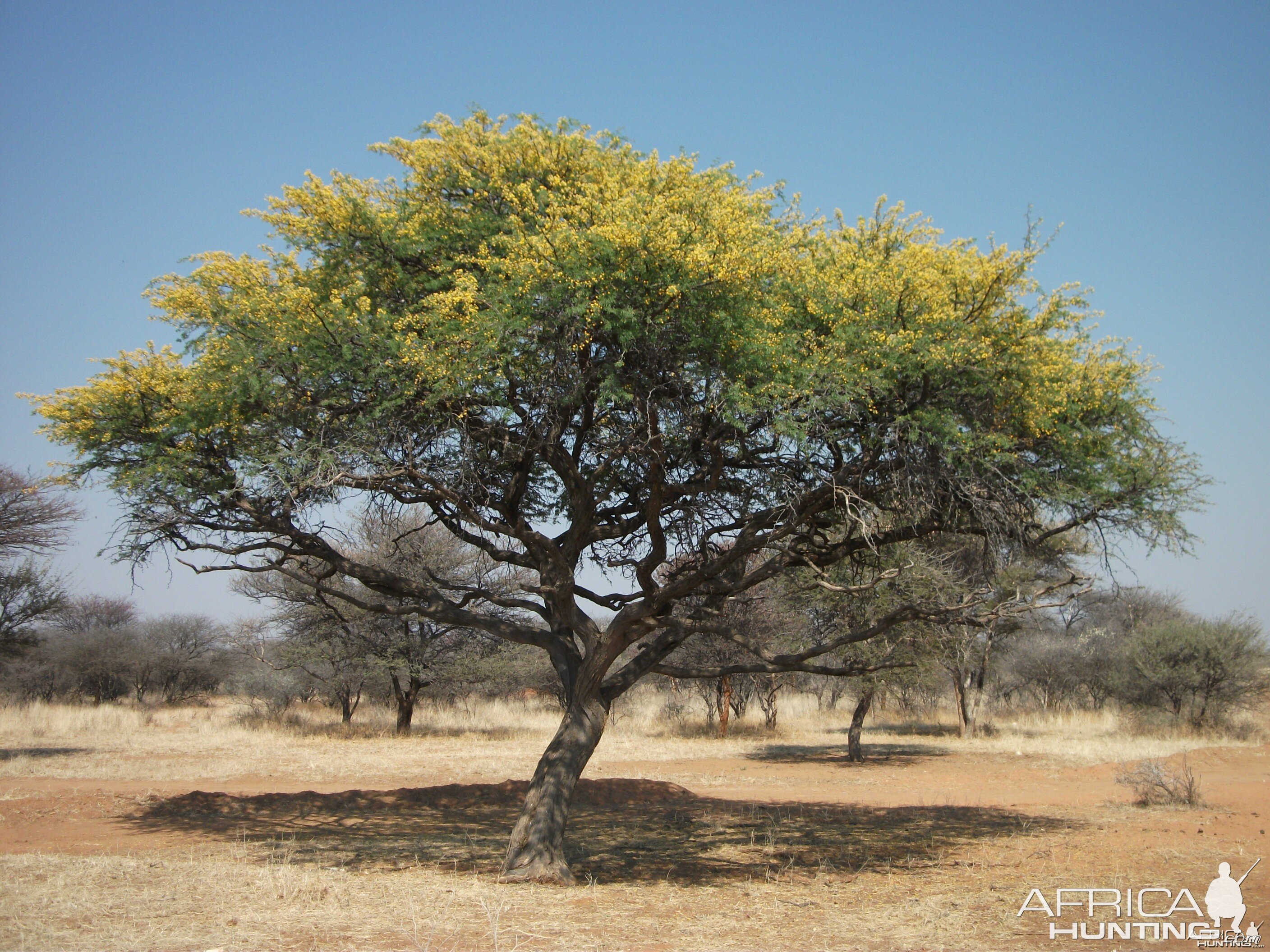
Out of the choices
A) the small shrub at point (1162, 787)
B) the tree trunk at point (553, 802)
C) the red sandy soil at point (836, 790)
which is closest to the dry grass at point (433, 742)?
the red sandy soil at point (836, 790)

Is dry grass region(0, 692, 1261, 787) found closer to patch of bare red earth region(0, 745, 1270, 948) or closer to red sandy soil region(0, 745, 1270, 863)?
red sandy soil region(0, 745, 1270, 863)

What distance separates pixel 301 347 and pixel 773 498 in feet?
17.8

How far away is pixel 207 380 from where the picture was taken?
351 inches

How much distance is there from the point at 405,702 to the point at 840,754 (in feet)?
46.6

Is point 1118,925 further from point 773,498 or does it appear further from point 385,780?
point 385,780

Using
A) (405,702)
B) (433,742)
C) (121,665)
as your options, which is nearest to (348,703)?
(405,702)

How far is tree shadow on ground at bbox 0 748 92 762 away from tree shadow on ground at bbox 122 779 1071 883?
8274mm

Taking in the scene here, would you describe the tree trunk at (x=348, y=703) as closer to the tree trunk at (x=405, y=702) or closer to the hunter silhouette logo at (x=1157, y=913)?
the tree trunk at (x=405, y=702)

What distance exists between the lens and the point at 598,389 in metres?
8.87

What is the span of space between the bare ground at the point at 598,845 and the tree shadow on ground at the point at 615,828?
7 cm

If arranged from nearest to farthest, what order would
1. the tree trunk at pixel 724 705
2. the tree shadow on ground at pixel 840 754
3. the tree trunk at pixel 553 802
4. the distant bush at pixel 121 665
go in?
1. the tree trunk at pixel 553 802
2. the tree shadow on ground at pixel 840 754
3. the tree trunk at pixel 724 705
4. the distant bush at pixel 121 665

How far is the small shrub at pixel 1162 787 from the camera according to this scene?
14656mm

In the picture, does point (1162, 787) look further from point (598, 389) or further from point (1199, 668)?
point (1199, 668)

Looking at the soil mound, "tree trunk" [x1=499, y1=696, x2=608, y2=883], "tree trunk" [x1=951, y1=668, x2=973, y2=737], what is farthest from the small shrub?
"tree trunk" [x1=951, y1=668, x2=973, y2=737]
